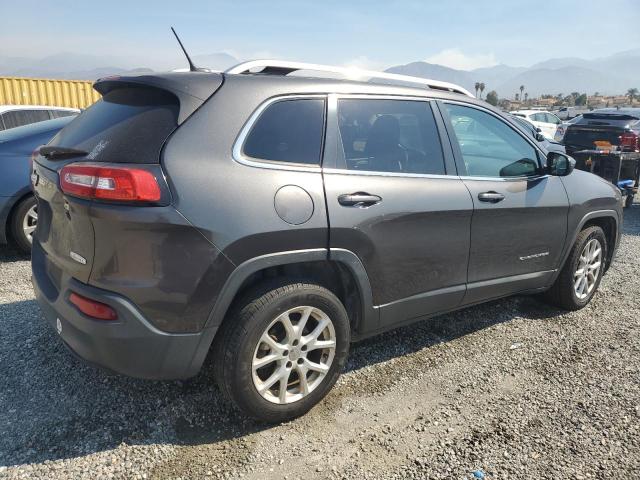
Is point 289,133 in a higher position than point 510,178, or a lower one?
higher

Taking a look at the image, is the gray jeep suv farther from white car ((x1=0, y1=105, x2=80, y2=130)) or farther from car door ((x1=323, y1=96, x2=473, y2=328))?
white car ((x1=0, y1=105, x2=80, y2=130))

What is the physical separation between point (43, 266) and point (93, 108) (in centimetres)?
93

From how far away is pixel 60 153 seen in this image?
8.44ft

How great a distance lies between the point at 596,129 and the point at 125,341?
461 inches

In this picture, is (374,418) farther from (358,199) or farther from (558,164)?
(558,164)

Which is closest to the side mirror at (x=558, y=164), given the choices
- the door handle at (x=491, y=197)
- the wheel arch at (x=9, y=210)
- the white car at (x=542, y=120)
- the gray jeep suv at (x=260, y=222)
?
the gray jeep suv at (x=260, y=222)

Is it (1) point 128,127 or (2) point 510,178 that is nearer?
(1) point 128,127

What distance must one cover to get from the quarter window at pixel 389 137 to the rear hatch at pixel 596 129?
920 cm

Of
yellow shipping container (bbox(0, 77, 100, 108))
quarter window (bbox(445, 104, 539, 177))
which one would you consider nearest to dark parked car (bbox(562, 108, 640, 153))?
quarter window (bbox(445, 104, 539, 177))

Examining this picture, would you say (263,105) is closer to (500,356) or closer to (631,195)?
(500,356)

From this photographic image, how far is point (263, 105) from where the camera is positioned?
2.55 m

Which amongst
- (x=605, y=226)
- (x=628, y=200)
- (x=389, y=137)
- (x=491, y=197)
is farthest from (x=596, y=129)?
A: (x=389, y=137)

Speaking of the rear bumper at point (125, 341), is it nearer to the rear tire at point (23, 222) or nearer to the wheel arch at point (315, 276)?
the wheel arch at point (315, 276)

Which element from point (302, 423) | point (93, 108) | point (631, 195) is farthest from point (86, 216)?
point (631, 195)
